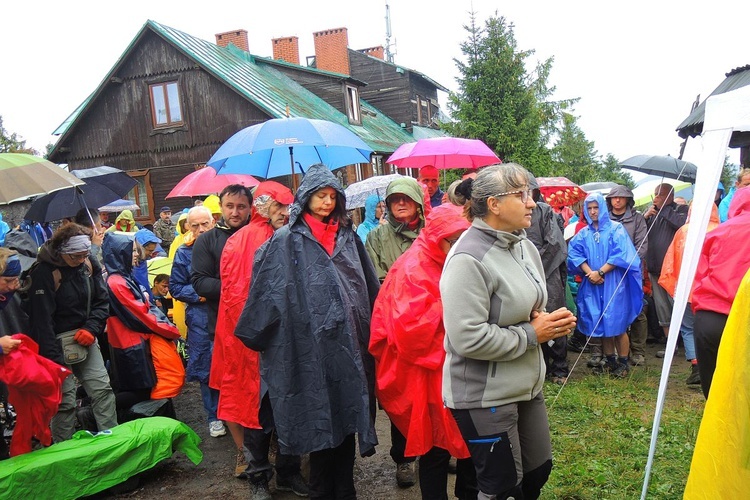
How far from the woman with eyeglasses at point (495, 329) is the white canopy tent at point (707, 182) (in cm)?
71

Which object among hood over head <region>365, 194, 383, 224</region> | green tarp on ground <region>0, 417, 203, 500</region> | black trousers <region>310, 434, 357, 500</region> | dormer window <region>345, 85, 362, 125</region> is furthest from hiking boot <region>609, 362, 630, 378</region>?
dormer window <region>345, 85, 362, 125</region>

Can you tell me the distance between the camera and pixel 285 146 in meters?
5.73

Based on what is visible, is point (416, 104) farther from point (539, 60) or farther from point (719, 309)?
point (719, 309)

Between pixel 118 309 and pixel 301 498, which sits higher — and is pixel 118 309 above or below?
above

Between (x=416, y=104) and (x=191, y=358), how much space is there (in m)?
30.2

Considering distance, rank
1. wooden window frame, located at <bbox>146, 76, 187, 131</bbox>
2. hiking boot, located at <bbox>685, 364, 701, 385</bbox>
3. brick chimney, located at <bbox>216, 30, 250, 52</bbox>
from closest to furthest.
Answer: hiking boot, located at <bbox>685, 364, 701, 385</bbox>
wooden window frame, located at <bbox>146, 76, 187, 131</bbox>
brick chimney, located at <bbox>216, 30, 250, 52</bbox>

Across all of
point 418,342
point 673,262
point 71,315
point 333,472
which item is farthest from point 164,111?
point 418,342

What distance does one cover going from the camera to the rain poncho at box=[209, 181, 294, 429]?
4.11 metres

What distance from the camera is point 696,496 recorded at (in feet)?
7.34

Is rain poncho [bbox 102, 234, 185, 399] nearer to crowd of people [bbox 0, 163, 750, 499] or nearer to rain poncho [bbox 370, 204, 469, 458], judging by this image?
crowd of people [bbox 0, 163, 750, 499]

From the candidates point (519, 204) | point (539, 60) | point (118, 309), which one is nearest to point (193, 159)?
point (539, 60)

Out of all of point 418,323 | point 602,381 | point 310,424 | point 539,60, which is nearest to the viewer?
point 418,323

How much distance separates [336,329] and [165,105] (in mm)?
20402

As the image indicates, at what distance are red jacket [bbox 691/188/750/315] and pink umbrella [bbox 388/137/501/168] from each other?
4129 mm
